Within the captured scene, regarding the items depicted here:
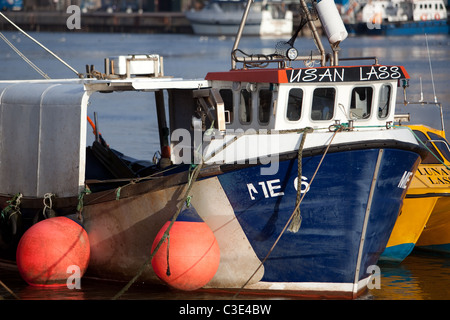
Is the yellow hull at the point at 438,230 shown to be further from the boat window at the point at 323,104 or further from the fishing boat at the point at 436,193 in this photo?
the boat window at the point at 323,104

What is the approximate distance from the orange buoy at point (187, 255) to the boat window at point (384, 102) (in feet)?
11.9

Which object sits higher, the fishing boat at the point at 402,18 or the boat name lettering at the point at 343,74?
the boat name lettering at the point at 343,74

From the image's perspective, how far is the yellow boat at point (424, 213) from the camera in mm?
16016

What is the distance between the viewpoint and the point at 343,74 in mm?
13305

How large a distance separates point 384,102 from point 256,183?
2.87 m

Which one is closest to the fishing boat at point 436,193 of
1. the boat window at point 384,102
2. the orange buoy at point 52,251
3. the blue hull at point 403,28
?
the boat window at point 384,102

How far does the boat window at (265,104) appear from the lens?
44.9 ft

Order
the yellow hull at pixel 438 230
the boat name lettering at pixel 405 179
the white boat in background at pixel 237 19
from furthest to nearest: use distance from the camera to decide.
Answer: the white boat in background at pixel 237 19
the yellow hull at pixel 438 230
the boat name lettering at pixel 405 179

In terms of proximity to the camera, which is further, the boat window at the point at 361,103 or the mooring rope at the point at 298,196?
the boat window at the point at 361,103

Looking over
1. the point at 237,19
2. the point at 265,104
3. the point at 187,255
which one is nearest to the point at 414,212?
the point at 265,104

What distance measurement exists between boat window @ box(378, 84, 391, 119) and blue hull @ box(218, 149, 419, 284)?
1154 mm

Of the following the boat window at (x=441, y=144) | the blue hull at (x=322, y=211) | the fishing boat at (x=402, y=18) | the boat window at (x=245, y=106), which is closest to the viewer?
the blue hull at (x=322, y=211)

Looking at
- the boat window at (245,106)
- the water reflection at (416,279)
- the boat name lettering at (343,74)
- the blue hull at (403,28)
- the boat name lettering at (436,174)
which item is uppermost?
the boat name lettering at (343,74)
